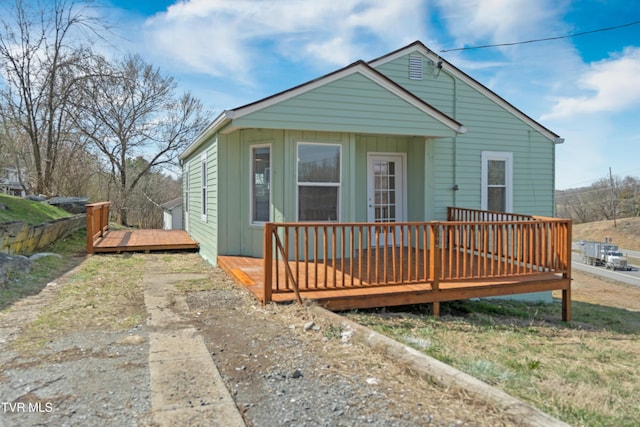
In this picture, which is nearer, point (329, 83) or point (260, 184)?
point (329, 83)

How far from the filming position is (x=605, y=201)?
170ft

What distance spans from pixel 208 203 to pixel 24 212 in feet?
14.1

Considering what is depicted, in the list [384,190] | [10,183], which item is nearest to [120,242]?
[384,190]

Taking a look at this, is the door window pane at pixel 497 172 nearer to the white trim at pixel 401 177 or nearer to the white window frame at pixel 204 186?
the white trim at pixel 401 177

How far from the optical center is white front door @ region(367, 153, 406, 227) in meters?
8.62

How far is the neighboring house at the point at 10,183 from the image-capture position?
1630 centimetres

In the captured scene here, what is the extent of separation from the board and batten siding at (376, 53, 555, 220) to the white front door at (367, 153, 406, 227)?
3.16ft

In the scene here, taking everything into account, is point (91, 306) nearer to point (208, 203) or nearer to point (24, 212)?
point (208, 203)

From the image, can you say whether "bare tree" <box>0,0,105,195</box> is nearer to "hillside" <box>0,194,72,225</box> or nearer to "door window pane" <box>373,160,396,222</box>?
"hillside" <box>0,194,72,225</box>

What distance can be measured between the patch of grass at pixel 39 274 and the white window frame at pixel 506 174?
8883mm

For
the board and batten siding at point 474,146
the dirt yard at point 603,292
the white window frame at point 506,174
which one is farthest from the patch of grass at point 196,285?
the dirt yard at point 603,292

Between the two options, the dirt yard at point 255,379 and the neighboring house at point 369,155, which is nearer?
the dirt yard at point 255,379

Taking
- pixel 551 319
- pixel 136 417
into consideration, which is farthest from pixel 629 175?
pixel 136 417

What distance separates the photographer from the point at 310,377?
3.11 m
